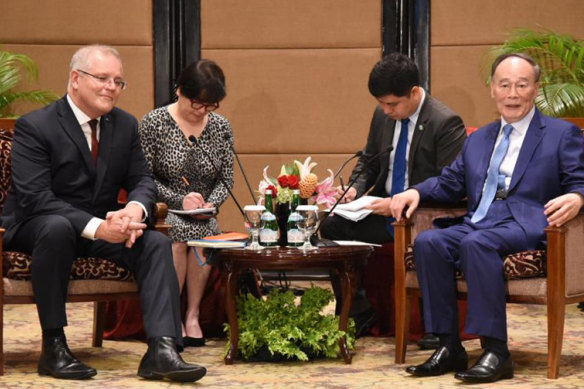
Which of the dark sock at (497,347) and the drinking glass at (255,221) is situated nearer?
the dark sock at (497,347)

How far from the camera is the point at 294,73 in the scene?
621 centimetres

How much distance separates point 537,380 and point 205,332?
164cm

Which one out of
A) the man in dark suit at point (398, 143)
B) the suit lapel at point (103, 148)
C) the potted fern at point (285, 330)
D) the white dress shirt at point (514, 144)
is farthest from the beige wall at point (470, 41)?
the suit lapel at point (103, 148)

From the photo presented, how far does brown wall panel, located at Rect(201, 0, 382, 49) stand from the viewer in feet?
20.1

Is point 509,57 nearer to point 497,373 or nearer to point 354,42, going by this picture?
point 497,373

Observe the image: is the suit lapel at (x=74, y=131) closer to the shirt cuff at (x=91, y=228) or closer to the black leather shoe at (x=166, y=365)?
the shirt cuff at (x=91, y=228)

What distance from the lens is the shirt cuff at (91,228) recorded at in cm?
371

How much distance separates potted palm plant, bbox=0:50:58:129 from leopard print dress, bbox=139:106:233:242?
1.25 meters

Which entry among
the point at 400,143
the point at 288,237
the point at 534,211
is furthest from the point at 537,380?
the point at 400,143

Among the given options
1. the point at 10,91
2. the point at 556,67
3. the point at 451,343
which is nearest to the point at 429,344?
the point at 451,343

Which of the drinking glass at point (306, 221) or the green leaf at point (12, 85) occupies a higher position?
the green leaf at point (12, 85)

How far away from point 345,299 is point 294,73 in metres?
2.60

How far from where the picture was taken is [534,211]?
3.79 metres

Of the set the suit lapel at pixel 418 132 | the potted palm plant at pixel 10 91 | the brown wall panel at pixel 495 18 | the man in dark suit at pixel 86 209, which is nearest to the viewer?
the man in dark suit at pixel 86 209
